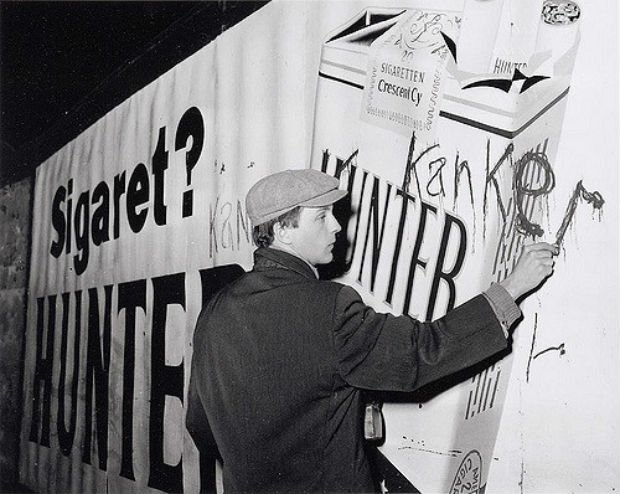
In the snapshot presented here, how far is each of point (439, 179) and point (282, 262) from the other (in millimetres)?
502

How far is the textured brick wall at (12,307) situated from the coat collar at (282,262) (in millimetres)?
3987

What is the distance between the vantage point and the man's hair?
63.6 inches

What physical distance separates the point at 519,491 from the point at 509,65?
98 cm

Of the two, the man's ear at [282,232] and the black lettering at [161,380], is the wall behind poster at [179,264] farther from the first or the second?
the man's ear at [282,232]

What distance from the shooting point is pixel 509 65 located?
169 centimetres

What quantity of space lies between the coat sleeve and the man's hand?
0.37ft

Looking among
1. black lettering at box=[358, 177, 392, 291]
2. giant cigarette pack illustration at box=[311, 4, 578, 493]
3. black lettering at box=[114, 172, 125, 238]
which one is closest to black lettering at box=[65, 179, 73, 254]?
black lettering at box=[114, 172, 125, 238]

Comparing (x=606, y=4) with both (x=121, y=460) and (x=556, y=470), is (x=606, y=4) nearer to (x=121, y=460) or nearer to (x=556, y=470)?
(x=556, y=470)

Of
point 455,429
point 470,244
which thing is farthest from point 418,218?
point 455,429

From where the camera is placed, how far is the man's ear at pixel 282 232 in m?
1.62

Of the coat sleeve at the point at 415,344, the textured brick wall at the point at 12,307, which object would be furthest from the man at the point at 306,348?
the textured brick wall at the point at 12,307

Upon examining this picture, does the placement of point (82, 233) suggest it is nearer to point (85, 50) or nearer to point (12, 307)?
point (85, 50)

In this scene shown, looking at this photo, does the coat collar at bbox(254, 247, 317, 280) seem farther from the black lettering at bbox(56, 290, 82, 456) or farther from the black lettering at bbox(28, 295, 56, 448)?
the black lettering at bbox(28, 295, 56, 448)

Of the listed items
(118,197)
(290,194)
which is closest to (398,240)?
(290,194)
